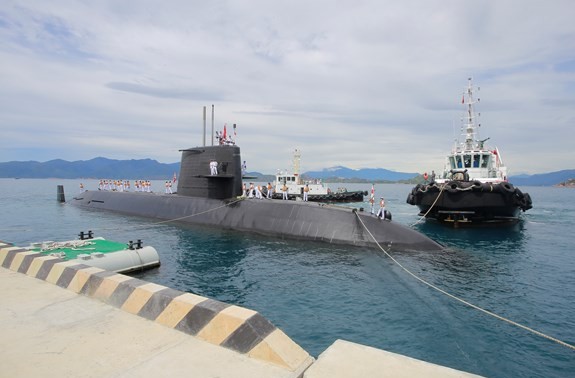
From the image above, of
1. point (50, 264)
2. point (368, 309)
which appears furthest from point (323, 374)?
point (368, 309)

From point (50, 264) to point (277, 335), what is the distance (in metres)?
4.93

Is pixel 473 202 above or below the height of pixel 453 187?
below

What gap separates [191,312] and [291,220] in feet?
49.3

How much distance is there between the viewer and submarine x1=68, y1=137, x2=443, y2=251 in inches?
659

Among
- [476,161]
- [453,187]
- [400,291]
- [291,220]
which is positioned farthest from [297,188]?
[400,291]

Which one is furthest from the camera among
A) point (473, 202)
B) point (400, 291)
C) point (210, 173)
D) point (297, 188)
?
point (297, 188)

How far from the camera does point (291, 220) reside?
19312 millimetres

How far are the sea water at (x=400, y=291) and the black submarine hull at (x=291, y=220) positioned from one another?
0.70m

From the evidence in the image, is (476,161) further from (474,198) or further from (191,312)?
(191,312)

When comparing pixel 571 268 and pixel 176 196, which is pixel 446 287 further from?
pixel 176 196

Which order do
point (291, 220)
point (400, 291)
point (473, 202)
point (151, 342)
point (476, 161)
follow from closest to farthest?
point (151, 342)
point (400, 291)
point (291, 220)
point (473, 202)
point (476, 161)

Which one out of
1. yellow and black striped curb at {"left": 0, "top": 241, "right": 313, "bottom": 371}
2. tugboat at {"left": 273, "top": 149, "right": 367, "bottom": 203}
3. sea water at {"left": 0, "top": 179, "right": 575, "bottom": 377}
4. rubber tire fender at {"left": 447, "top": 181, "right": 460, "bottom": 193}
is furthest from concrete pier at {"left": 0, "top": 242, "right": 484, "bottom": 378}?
tugboat at {"left": 273, "top": 149, "right": 367, "bottom": 203}

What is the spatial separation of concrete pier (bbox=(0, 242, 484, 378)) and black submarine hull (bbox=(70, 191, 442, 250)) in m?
12.8

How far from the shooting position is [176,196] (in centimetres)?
2583
